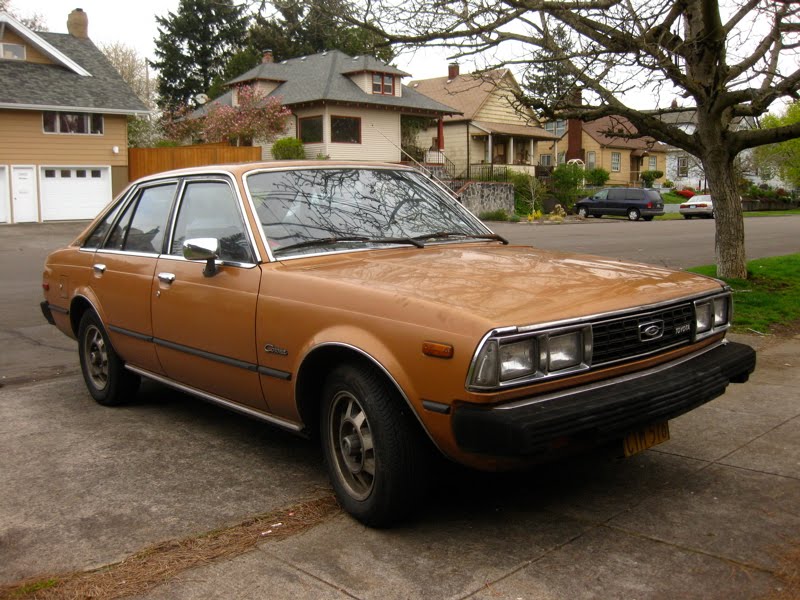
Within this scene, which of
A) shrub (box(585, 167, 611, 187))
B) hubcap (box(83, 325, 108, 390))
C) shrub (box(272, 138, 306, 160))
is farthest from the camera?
shrub (box(585, 167, 611, 187))

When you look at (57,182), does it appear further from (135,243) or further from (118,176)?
(135,243)

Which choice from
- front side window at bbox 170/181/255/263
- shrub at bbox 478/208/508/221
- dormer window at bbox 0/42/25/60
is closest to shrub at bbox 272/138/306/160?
shrub at bbox 478/208/508/221

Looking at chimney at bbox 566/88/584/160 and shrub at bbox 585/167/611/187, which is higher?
chimney at bbox 566/88/584/160

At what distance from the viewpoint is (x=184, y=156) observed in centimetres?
3200

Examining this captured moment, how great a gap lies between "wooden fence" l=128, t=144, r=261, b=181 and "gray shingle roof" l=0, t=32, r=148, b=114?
76.6 inches

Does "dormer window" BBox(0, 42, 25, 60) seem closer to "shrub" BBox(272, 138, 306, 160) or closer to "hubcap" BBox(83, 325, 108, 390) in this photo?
"shrub" BBox(272, 138, 306, 160)

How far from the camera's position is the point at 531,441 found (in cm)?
325

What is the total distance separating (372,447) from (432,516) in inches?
19.6

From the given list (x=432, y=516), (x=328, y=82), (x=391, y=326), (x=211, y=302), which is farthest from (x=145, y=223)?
(x=328, y=82)

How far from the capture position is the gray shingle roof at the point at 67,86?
1237 inches

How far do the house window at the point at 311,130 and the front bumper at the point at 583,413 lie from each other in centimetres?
3691

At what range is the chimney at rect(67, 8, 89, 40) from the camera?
3741cm

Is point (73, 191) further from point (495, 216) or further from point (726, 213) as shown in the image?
point (726, 213)

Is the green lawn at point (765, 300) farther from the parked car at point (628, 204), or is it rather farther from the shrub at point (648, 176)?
the shrub at point (648, 176)
